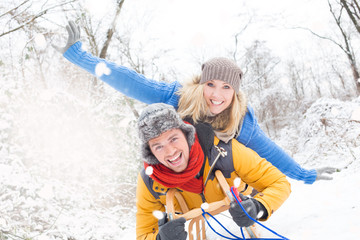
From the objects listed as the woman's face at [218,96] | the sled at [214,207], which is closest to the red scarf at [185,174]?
the sled at [214,207]

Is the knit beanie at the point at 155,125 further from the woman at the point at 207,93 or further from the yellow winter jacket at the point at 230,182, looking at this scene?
the woman at the point at 207,93

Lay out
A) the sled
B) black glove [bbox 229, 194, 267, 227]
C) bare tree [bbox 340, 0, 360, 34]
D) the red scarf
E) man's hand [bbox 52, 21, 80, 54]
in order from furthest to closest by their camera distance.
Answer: bare tree [bbox 340, 0, 360, 34] < man's hand [bbox 52, 21, 80, 54] < the red scarf < the sled < black glove [bbox 229, 194, 267, 227]

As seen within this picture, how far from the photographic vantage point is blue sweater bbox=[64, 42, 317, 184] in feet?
7.58

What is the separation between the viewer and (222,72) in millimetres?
2352

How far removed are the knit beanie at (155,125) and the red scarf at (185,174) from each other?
7 cm

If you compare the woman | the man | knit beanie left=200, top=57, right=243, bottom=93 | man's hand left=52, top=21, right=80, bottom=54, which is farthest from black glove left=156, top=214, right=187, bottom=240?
man's hand left=52, top=21, right=80, bottom=54

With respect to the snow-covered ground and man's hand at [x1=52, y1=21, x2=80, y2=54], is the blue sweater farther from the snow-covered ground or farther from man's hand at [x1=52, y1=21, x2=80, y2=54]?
the snow-covered ground

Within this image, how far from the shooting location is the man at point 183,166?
5.54ft

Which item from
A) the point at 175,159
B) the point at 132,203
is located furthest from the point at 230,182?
the point at 132,203

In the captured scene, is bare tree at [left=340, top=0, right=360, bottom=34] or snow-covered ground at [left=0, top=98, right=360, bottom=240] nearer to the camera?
snow-covered ground at [left=0, top=98, right=360, bottom=240]

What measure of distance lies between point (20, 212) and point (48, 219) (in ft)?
1.43

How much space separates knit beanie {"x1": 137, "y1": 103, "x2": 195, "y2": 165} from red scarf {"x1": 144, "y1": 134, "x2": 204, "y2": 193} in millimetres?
68

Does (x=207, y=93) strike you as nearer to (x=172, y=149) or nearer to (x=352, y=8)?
(x=172, y=149)

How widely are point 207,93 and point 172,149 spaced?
2.87ft
